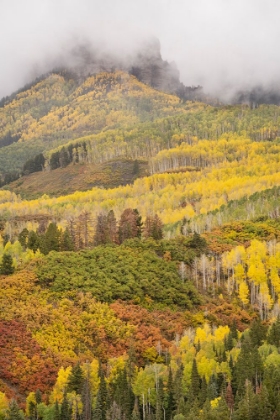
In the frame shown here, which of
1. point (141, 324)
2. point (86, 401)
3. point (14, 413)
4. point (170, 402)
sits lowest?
point (170, 402)

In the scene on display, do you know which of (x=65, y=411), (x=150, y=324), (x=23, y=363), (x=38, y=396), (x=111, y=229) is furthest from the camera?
(x=111, y=229)

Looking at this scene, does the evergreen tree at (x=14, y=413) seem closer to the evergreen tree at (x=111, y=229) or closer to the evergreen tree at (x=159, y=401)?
the evergreen tree at (x=159, y=401)

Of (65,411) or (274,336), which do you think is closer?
(65,411)

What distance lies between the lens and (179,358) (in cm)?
7138

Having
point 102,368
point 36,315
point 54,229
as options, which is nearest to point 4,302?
point 36,315

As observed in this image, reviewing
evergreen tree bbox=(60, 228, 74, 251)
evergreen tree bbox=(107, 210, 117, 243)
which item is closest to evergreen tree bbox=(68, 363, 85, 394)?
evergreen tree bbox=(60, 228, 74, 251)

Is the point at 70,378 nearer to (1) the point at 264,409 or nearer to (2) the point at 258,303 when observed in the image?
(1) the point at 264,409

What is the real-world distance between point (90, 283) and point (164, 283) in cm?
1283

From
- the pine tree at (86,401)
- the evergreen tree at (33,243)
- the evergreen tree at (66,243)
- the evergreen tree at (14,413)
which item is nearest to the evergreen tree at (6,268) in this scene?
the evergreen tree at (33,243)

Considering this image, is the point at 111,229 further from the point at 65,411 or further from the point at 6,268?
the point at 65,411

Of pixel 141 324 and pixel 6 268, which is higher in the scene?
pixel 6 268

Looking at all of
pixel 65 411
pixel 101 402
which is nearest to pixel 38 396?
pixel 65 411

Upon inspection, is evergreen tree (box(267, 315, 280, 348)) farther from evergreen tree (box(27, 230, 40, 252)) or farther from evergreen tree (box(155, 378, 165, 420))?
evergreen tree (box(27, 230, 40, 252))

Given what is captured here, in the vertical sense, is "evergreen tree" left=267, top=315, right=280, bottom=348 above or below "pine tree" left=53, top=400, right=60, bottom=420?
above
